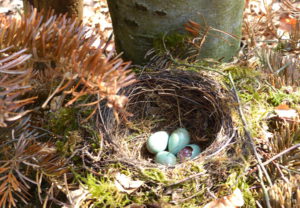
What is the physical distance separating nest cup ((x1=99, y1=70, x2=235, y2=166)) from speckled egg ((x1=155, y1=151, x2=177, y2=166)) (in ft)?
0.18

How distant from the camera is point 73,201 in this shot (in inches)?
55.0

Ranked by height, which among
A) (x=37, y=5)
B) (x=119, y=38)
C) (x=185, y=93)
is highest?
(x=37, y=5)

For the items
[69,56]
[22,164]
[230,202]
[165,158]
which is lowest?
[165,158]

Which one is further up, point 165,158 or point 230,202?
point 230,202

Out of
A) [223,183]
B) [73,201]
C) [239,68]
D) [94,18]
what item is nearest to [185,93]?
[239,68]

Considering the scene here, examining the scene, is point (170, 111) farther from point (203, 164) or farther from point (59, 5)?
point (59, 5)

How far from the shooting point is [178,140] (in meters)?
1.99

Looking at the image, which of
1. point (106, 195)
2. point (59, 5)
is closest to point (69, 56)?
point (106, 195)

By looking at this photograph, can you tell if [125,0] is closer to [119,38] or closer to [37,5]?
[119,38]

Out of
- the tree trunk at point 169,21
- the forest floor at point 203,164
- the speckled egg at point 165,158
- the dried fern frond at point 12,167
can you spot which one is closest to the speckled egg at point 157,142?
the speckled egg at point 165,158

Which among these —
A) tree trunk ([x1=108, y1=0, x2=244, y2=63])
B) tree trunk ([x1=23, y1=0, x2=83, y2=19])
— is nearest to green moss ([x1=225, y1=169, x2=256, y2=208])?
tree trunk ([x1=108, y1=0, x2=244, y2=63])

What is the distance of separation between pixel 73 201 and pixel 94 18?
76.9 inches

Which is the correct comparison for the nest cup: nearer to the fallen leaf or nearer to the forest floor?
the forest floor

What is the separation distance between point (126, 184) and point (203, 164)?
31 centimetres
